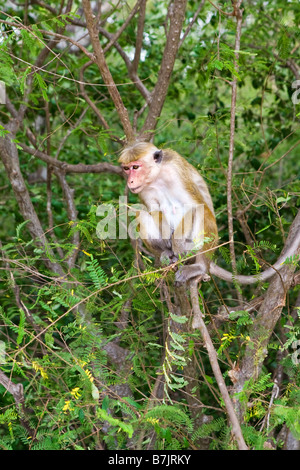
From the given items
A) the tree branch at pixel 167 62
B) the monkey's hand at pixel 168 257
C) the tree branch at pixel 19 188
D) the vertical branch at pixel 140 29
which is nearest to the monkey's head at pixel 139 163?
the tree branch at pixel 167 62

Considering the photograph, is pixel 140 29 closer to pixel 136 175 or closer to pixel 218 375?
pixel 136 175

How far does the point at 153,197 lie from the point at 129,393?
1.17m

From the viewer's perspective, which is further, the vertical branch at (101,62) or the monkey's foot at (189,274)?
the monkey's foot at (189,274)

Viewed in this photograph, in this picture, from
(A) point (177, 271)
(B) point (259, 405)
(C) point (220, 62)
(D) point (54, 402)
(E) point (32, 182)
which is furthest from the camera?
(E) point (32, 182)

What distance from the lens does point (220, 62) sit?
260 cm

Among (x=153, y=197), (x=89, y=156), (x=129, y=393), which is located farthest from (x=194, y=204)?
(x=89, y=156)

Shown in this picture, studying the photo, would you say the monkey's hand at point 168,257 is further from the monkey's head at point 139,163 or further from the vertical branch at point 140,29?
the vertical branch at point 140,29

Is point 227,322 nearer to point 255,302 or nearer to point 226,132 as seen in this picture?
point 255,302

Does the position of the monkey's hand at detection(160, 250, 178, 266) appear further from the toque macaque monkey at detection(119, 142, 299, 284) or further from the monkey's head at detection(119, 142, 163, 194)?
the monkey's head at detection(119, 142, 163, 194)

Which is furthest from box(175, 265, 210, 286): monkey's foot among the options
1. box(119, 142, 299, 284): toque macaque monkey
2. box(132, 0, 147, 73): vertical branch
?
box(132, 0, 147, 73): vertical branch

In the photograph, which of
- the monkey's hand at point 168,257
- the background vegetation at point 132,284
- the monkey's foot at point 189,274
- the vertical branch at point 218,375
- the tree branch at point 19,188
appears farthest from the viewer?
the tree branch at point 19,188

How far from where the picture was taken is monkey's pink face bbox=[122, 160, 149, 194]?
10.3 ft

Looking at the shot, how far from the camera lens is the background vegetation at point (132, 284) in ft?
8.09

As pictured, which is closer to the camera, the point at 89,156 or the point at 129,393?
the point at 129,393
